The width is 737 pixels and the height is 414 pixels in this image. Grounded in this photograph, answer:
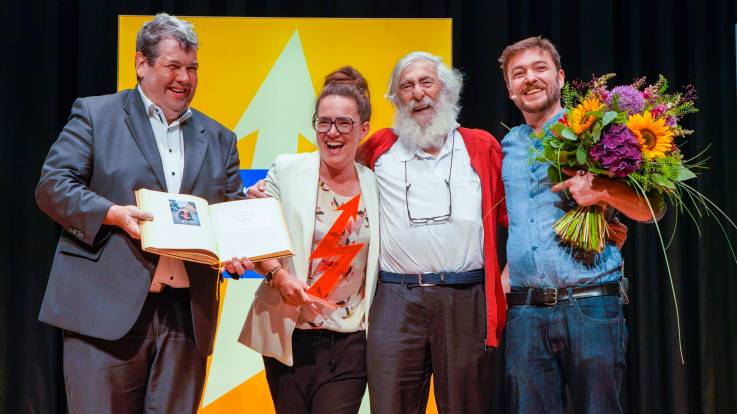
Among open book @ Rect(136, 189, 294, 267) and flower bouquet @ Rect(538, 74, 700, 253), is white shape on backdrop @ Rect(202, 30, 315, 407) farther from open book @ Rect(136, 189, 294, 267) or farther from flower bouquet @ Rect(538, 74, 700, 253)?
flower bouquet @ Rect(538, 74, 700, 253)

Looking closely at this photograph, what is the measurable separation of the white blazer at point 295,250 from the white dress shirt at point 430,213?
2.5 inches

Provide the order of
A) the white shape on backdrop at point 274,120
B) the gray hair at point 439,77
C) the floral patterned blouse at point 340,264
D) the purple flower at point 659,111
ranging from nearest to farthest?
the purple flower at point 659,111, the floral patterned blouse at point 340,264, the gray hair at point 439,77, the white shape on backdrop at point 274,120

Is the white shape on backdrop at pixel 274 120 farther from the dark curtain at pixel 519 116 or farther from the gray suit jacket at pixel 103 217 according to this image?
the gray suit jacket at pixel 103 217

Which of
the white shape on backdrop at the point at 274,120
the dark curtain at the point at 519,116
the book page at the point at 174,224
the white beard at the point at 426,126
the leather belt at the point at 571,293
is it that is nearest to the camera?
the book page at the point at 174,224

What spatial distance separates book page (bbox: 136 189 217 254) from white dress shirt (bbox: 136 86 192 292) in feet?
0.46

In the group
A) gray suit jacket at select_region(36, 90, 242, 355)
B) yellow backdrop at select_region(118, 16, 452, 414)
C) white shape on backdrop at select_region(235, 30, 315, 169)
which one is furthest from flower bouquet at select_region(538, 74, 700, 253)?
white shape on backdrop at select_region(235, 30, 315, 169)

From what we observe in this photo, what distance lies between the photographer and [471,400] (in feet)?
9.06

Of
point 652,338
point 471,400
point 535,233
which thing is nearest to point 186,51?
point 535,233

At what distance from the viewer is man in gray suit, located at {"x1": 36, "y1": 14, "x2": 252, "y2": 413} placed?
2400 millimetres

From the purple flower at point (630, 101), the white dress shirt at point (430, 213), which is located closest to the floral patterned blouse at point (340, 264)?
the white dress shirt at point (430, 213)

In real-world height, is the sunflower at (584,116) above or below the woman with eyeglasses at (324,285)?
above

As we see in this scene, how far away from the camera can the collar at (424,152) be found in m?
2.97

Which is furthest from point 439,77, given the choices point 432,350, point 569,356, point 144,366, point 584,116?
point 144,366

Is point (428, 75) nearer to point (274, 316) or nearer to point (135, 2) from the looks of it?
point (274, 316)
